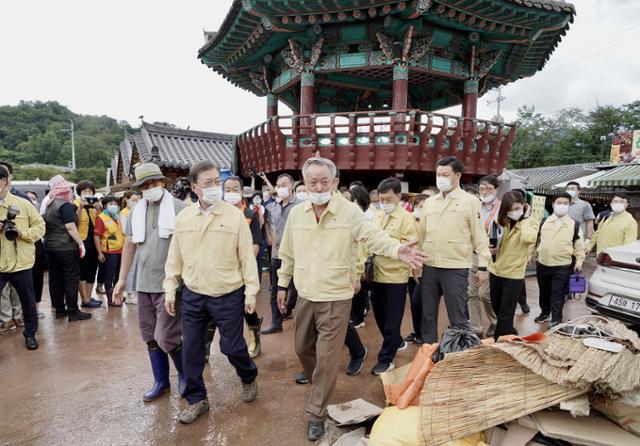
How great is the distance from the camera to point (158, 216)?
3037mm

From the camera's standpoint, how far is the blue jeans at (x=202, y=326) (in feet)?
8.95

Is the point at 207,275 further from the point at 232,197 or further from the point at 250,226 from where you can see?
the point at 232,197

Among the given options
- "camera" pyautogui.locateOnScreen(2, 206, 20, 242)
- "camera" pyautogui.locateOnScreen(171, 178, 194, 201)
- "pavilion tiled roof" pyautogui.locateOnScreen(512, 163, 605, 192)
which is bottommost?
"camera" pyautogui.locateOnScreen(2, 206, 20, 242)

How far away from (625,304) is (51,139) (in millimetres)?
54723

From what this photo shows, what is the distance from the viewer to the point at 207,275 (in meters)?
2.68

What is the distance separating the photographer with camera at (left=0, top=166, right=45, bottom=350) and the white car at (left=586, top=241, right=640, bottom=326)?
6.52 meters

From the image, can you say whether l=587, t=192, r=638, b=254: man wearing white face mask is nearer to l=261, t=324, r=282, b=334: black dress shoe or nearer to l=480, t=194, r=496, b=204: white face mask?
l=480, t=194, r=496, b=204: white face mask

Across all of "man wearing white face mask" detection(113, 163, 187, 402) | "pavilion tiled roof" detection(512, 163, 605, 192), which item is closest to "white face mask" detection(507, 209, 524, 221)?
"man wearing white face mask" detection(113, 163, 187, 402)

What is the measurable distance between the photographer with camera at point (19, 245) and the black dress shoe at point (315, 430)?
3.59 m

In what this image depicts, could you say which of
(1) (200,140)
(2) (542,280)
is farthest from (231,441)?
(1) (200,140)

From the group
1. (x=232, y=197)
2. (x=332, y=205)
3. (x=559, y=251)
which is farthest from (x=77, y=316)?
(x=559, y=251)

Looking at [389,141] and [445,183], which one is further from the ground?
[389,141]

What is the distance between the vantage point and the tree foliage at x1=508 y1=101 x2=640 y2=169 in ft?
89.4

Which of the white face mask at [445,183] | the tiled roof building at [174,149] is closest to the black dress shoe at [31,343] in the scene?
the white face mask at [445,183]
